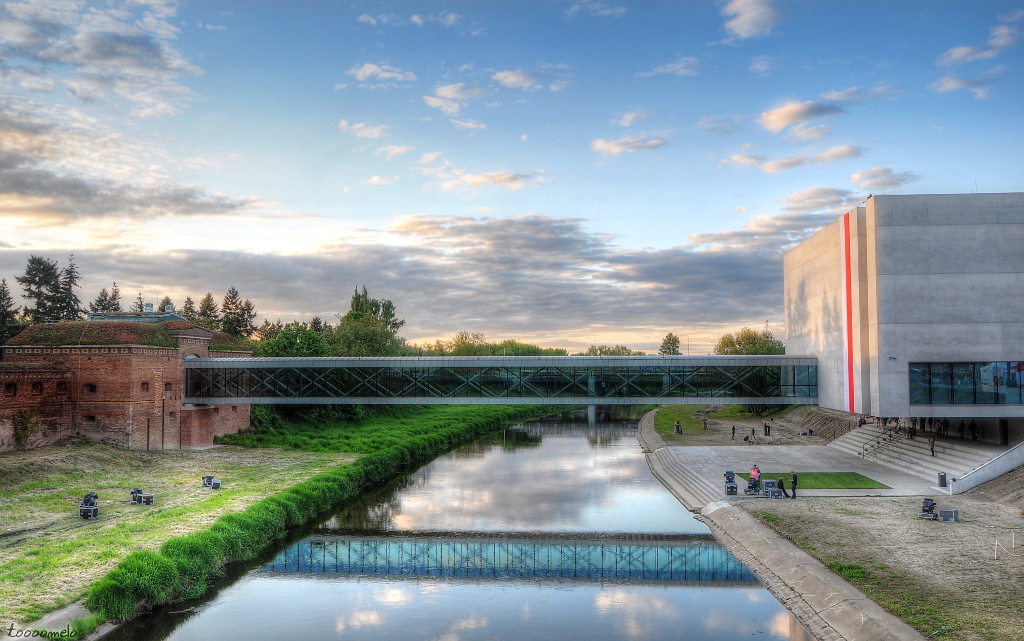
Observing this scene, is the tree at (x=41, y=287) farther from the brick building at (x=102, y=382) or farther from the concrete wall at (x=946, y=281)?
the concrete wall at (x=946, y=281)

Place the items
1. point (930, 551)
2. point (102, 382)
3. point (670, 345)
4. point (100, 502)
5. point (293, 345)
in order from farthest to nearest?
1. point (670, 345)
2. point (293, 345)
3. point (102, 382)
4. point (100, 502)
5. point (930, 551)

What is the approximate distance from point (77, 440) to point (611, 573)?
99.4ft

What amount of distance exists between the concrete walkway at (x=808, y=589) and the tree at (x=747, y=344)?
5719 centimetres

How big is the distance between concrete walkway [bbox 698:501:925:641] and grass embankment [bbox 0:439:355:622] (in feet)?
63.0

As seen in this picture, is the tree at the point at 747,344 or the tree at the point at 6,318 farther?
the tree at the point at 747,344

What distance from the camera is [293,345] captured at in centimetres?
5594

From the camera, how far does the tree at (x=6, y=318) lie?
57.2 m

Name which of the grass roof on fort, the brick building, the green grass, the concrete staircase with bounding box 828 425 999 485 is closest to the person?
the green grass

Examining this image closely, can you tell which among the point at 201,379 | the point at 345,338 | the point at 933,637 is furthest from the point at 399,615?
the point at 345,338

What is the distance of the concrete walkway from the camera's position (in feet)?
53.1

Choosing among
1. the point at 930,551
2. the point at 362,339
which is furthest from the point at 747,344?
the point at 930,551

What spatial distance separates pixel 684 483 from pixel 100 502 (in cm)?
2743

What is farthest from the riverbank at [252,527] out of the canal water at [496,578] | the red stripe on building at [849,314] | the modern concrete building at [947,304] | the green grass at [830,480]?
the modern concrete building at [947,304]

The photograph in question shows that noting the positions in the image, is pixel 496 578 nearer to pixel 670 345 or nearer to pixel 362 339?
pixel 362 339
